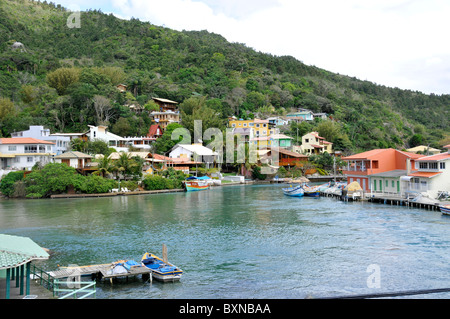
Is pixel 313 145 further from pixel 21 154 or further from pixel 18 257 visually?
pixel 18 257

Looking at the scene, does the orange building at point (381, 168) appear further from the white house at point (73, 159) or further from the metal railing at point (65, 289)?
the white house at point (73, 159)

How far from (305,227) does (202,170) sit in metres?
32.3

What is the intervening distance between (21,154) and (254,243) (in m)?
36.4

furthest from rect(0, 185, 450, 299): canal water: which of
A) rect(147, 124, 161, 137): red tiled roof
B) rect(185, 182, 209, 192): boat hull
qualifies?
rect(147, 124, 161, 137): red tiled roof

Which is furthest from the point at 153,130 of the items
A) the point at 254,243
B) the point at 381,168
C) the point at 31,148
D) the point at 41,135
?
the point at 254,243

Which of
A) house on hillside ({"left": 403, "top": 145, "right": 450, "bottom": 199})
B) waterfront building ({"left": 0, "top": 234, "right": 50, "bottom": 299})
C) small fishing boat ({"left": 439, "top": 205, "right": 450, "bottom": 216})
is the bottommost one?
small fishing boat ({"left": 439, "top": 205, "right": 450, "bottom": 216})

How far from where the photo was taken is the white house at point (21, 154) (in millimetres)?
45094

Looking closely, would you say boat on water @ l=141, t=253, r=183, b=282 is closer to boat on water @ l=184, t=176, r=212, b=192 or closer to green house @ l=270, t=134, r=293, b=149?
boat on water @ l=184, t=176, r=212, b=192

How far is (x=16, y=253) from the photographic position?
9617 mm

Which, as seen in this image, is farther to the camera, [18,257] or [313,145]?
[313,145]

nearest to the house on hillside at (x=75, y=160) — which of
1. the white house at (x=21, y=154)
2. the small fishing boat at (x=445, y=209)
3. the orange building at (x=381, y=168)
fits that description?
the white house at (x=21, y=154)

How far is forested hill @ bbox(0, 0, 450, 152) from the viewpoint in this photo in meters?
62.1

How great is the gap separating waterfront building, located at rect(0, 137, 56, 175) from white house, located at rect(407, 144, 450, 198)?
39689 millimetres
